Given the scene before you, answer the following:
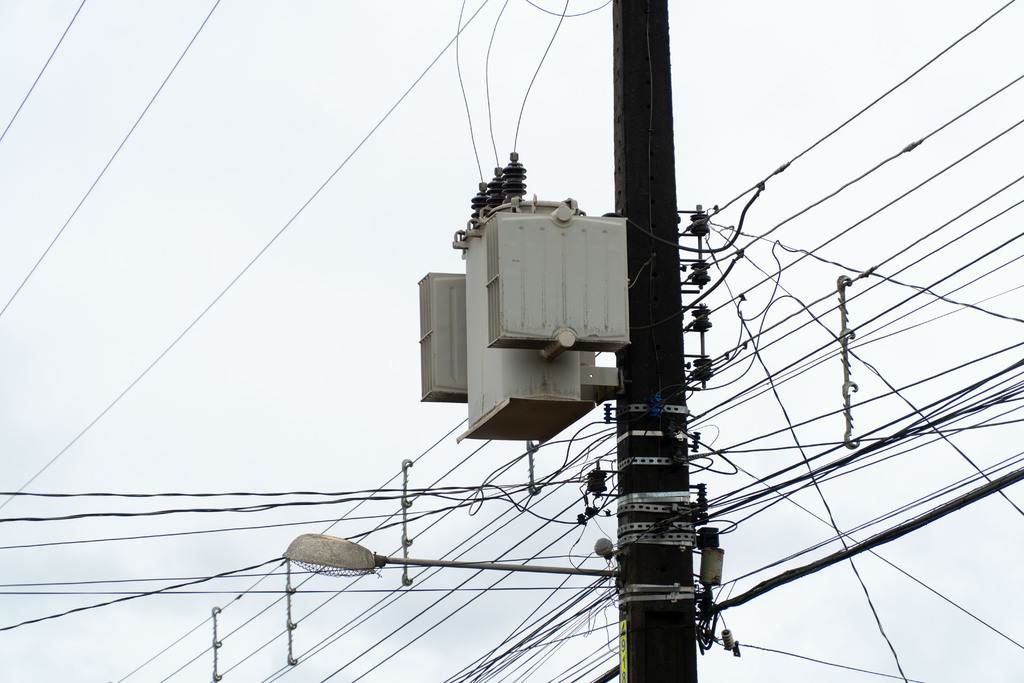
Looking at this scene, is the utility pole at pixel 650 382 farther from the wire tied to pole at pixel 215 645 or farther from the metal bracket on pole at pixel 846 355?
the wire tied to pole at pixel 215 645

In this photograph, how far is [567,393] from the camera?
34.0 feet

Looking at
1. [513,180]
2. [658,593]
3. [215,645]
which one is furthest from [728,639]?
[215,645]

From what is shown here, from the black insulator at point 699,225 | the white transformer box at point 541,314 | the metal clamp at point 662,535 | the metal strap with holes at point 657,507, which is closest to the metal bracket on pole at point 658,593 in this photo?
the metal clamp at point 662,535

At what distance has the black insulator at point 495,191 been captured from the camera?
37.2ft

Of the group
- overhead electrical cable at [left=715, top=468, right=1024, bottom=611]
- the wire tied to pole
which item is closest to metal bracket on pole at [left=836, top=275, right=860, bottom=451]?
overhead electrical cable at [left=715, top=468, right=1024, bottom=611]

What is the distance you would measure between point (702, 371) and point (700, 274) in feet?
2.23

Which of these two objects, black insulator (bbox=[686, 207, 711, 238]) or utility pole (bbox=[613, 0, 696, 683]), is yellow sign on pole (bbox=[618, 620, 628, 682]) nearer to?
utility pole (bbox=[613, 0, 696, 683])

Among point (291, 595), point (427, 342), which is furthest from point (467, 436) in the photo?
point (291, 595)

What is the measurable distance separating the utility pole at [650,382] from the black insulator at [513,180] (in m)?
0.73

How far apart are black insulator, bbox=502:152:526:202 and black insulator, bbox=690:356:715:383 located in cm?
179

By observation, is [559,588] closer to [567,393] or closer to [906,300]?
[567,393]

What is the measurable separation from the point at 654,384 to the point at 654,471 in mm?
601

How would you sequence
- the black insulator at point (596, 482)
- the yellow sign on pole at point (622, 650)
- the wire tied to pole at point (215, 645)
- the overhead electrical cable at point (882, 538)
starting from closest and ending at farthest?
the overhead electrical cable at point (882, 538)
the yellow sign on pole at point (622, 650)
the black insulator at point (596, 482)
the wire tied to pole at point (215, 645)

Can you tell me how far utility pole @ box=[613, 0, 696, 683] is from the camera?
996cm
